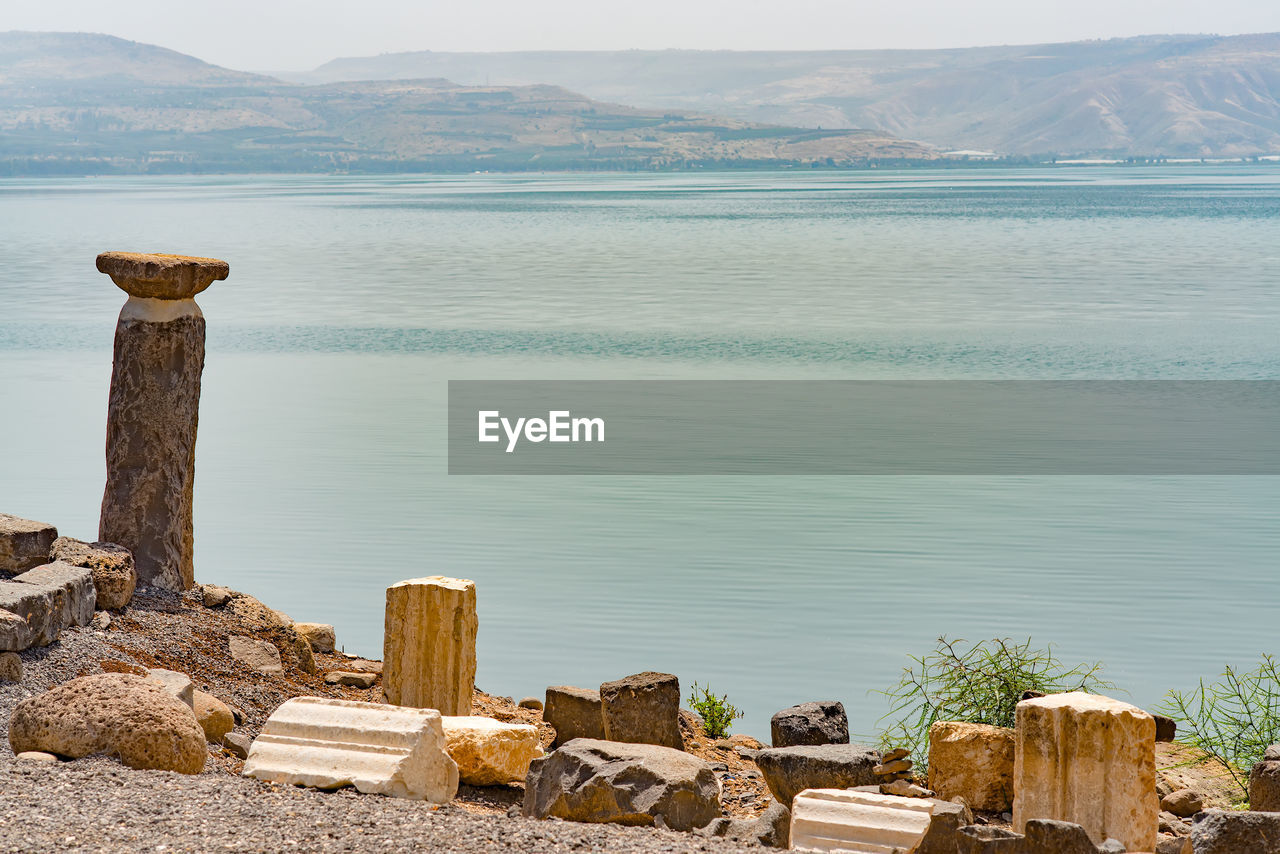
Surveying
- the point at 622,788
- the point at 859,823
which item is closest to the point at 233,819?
the point at 622,788

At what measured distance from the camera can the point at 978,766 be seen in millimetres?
7047

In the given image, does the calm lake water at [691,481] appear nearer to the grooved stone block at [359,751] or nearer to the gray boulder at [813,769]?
the gray boulder at [813,769]

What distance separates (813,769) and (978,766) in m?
0.83

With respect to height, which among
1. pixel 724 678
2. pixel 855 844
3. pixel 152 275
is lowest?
pixel 724 678

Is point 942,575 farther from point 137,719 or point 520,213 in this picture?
point 520,213

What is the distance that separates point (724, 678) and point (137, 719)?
16.0 ft

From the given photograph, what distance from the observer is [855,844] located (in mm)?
5719

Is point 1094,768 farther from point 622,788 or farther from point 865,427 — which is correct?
point 865,427

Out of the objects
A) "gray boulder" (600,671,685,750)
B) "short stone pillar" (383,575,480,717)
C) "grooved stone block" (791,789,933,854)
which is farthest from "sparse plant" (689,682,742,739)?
"grooved stone block" (791,789,933,854)

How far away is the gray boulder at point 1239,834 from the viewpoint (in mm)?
5750

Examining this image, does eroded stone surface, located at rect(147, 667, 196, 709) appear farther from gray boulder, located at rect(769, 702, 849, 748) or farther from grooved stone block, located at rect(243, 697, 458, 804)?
gray boulder, located at rect(769, 702, 849, 748)

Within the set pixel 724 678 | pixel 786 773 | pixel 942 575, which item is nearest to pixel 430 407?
pixel 942 575

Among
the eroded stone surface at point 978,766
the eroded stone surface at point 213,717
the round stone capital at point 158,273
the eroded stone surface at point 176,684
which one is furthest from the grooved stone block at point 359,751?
the round stone capital at point 158,273

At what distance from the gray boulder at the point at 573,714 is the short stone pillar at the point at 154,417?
2683 mm
